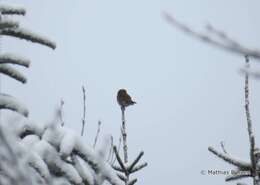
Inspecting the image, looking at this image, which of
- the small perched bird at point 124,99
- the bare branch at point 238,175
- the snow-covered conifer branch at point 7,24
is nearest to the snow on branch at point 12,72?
the snow-covered conifer branch at point 7,24

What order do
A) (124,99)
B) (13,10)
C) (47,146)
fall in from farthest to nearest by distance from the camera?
(124,99) < (13,10) < (47,146)

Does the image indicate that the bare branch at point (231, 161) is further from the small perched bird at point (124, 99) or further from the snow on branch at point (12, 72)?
the small perched bird at point (124, 99)

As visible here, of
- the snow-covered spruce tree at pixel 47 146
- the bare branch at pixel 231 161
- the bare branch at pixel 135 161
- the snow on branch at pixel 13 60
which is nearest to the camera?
the snow-covered spruce tree at pixel 47 146

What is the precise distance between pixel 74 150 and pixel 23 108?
0.36m

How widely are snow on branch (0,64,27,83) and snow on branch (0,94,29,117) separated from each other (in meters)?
0.14

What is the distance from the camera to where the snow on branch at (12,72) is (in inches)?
109

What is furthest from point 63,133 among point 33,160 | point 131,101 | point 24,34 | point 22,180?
point 131,101

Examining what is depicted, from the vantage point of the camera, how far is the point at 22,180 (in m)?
0.98

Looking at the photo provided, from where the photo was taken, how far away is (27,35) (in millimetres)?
2764

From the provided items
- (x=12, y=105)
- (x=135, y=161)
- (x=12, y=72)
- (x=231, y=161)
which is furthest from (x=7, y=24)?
(x=135, y=161)

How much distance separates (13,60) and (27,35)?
172 millimetres

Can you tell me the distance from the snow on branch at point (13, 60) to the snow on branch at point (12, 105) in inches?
7.6

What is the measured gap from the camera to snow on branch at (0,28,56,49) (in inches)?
108

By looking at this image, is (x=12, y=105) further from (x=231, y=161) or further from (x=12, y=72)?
(x=231, y=161)
